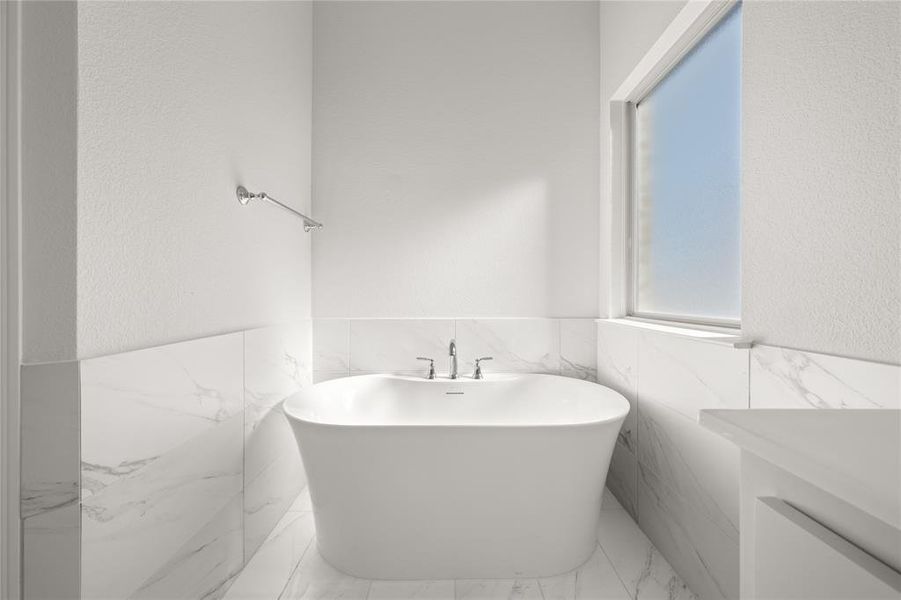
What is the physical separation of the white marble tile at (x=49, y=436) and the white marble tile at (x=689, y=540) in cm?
161

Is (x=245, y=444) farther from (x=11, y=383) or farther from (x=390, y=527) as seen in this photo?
(x=11, y=383)

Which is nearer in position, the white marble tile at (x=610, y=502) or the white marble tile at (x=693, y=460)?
the white marble tile at (x=693, y=460)

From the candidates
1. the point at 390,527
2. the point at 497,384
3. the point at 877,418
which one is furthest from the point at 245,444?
the point at 877,418

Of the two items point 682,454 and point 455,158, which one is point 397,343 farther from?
point 682,454

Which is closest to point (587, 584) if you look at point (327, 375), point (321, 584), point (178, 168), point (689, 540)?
point (689, 540)

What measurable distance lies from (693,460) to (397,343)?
144 cm

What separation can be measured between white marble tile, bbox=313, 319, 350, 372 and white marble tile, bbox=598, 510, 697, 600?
145 centimetres

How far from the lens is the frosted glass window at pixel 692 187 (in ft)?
4.84

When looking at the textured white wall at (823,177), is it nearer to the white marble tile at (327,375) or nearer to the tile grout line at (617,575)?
the tile grout line at (617,575)

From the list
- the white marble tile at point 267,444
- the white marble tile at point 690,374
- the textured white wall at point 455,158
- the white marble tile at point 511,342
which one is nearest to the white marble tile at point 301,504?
the white marble tile at point 267,444

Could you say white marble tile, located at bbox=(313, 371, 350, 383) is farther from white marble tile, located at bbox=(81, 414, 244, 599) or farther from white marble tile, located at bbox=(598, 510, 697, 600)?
white marble tile, located at bbox=(598, 510, 697, 600)

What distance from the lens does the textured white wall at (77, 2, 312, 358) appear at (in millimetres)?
906

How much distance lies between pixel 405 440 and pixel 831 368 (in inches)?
43.1

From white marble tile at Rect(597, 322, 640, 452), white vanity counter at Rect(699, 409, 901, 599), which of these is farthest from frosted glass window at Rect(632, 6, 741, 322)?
white vanity counter at Rect(699, 409, 901, 599)
